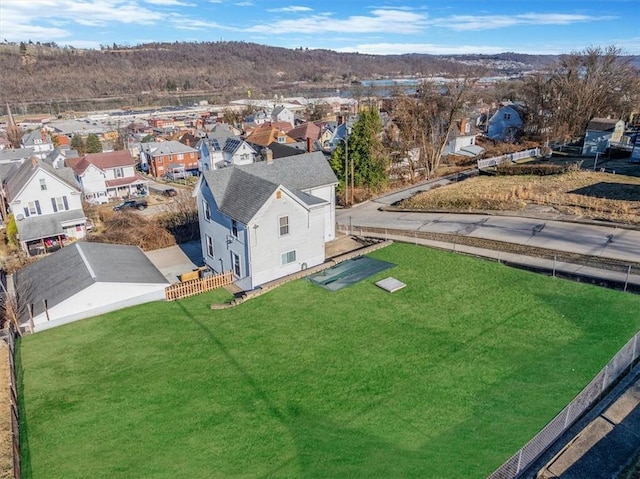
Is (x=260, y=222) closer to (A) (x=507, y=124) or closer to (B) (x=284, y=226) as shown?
(B) (x=284, y=226)

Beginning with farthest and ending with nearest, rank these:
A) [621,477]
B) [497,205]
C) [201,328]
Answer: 1. [497,205]
2. [201,328]
3. [621,477]

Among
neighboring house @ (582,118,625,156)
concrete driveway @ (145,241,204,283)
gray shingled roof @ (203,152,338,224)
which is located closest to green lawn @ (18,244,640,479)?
gray shingled roof @ (203,152,338,224)

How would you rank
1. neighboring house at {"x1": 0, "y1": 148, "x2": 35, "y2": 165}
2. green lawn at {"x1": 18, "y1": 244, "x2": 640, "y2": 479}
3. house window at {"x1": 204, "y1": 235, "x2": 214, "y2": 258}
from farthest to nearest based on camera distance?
neighboring house at {"x1": 0, "y1": 148, "x2": 35, "y2": 165} → house window at {"x1": 204, "y1": 235, "x2": 214, "y2": 258} → green lawn at {"x1": 18, "y1": 244, "x2": 640, "y2": 479}

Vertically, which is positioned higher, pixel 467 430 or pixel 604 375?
pixel 604 375

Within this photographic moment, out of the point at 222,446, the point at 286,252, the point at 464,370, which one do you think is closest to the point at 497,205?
the point at 286,252

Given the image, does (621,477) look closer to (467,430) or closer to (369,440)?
(467,430)

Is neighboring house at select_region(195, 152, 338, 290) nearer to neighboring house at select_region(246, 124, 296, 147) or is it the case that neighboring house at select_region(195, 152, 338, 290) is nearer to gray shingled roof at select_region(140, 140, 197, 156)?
neighboring house at select_region(246, 124, 296, 147)
